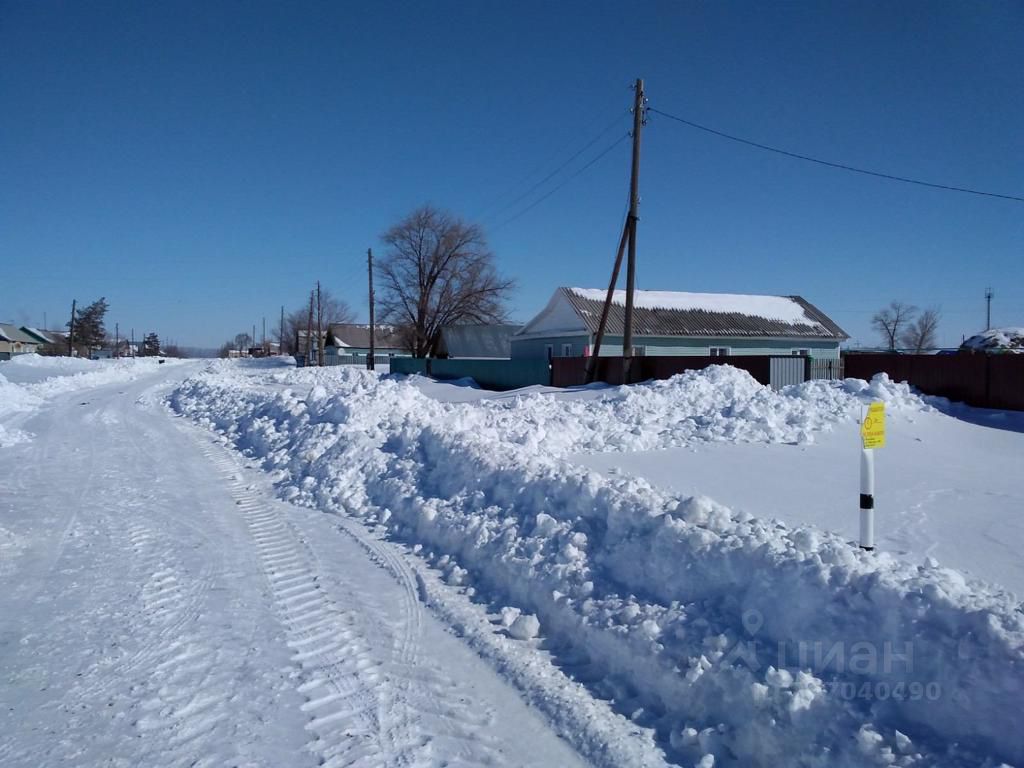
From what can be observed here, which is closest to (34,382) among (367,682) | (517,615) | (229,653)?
(229,653)

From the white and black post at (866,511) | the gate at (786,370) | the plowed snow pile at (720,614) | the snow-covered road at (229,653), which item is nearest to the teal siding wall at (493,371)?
the gate at (786,370)

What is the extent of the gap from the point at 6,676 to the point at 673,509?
500 centimetres

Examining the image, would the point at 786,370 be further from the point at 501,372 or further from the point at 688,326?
the point at 501,372

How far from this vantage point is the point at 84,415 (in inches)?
818

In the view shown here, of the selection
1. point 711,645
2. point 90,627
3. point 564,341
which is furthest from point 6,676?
point 564,341

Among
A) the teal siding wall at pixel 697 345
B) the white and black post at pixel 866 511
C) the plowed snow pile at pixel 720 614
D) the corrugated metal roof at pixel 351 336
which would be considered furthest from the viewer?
the corrugated metal roof at pixel 351 336

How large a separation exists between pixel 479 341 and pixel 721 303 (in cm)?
2522

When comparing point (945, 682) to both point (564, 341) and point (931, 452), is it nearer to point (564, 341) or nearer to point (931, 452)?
point (931, 452)

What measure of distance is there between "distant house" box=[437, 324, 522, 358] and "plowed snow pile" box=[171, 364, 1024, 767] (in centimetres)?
4936

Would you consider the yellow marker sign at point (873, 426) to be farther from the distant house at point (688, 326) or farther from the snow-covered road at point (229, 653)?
the distant house at point (688, 326)

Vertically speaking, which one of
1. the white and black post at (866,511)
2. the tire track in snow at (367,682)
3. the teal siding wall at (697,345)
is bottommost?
the tire track in snow at (367,682)

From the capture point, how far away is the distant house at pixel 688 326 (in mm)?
34125

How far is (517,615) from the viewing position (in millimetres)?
5180

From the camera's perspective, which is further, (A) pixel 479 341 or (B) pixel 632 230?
(A) pixel 479 341
